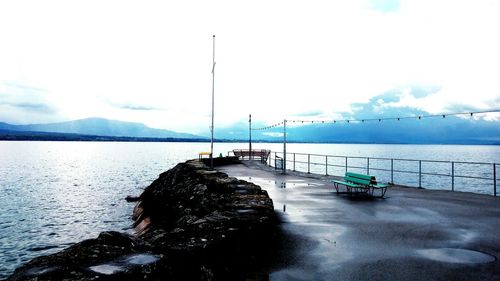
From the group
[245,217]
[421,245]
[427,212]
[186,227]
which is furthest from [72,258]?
[427,212]

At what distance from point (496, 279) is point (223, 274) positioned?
3853 mm

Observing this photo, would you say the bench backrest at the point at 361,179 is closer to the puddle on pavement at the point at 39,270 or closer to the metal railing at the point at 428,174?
the metal railing at the point at 428,174

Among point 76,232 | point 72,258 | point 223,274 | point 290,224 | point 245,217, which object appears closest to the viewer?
point 72,258

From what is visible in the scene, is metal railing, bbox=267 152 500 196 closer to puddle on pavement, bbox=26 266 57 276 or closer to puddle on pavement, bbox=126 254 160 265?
puddle on pavement, bbox=126 254 160 265

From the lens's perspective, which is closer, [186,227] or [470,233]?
[186,227]

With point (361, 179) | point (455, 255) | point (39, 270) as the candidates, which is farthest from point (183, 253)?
point (361, 179)

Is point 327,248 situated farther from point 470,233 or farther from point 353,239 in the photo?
point 470,233

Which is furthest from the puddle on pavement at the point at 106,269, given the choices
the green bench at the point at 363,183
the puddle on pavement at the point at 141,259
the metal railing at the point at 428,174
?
the metal railing at the point at 428,174

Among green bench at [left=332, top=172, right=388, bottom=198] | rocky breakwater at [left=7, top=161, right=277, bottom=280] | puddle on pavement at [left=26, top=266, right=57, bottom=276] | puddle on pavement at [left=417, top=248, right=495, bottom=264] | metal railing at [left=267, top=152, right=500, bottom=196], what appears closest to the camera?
puddle on pavement at [left=26, top=266, right=57, bottom=276]

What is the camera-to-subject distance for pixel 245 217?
6512 mm

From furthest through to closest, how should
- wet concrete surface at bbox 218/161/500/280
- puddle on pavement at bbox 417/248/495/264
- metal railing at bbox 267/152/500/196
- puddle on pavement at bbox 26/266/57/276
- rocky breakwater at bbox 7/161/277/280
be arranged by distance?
metal railing at bbox 267/152/500/196 < puddle on pavement at bbox 417/248/495/264 < wet concrete surface at bbox 218/161/500/280 < rocky breakwater at bbox 7/161/277/280 < puddle on pavement at bbox 26/266/57/276

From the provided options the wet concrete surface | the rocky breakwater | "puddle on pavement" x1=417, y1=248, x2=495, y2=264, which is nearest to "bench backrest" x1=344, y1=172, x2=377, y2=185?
the wet concrete surface

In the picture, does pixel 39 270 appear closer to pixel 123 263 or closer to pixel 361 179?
pixel 123 263

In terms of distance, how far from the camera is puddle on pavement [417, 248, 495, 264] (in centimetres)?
598
